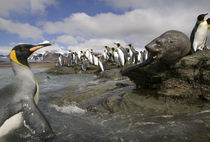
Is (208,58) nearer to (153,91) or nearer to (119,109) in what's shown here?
(153,91)

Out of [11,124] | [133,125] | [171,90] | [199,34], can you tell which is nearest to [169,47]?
[171,90]

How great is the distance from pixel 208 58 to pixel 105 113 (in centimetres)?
259

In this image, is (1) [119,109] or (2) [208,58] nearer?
(2) [208,58]

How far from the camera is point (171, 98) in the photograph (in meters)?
3.40

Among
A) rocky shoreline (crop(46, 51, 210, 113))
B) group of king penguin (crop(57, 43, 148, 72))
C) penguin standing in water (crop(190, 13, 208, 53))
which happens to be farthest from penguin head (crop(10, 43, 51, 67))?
group of king penguin (crop(57, 43, 148, 72))

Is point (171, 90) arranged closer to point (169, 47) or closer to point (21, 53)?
point (169, 47)

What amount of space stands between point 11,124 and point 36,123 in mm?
340

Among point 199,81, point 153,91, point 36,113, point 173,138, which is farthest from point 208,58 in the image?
point 36,113

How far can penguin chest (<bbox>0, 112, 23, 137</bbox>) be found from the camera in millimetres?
2035

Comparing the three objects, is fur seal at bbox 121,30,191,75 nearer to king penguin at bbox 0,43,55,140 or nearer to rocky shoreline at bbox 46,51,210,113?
rocky shoreline at bbox 46,51,210,113

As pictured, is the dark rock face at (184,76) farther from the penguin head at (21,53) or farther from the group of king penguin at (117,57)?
the group of king penguin at (117,57)

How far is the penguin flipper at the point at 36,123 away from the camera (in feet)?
7.00

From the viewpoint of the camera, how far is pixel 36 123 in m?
2.17

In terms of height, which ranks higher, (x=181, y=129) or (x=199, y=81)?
(x=199, y=81)
